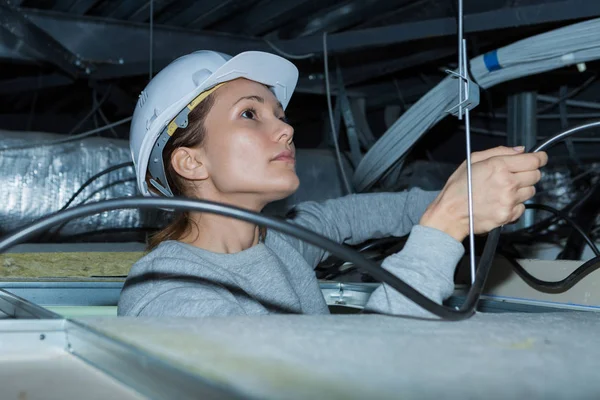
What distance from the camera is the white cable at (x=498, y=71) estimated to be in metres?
1.41

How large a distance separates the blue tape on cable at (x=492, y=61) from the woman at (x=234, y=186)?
454 millimetres

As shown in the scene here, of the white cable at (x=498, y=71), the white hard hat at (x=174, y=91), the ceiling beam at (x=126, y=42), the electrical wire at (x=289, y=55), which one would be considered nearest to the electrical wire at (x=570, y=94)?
the white cable at (x=498, y=71)

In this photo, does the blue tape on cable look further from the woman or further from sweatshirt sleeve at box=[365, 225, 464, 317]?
sweatshirt sleeve at box=[365, 225, 464, 317]

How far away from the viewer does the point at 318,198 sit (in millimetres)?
2328

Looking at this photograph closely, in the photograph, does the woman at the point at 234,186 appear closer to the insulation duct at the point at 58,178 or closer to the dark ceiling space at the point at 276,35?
the dark ceiling space at the point at 276,35

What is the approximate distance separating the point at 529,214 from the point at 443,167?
0.62 m

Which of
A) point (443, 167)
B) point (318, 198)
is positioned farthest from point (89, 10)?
point (443, 167)

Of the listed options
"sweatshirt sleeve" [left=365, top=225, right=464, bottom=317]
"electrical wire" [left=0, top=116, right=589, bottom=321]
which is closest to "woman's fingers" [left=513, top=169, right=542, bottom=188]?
"sweatshirt sleeve" [left=365, top=225, right=464, bottom=317]

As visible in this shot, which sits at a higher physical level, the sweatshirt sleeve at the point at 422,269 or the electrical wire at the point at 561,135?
the electrical wire at the point at 561,135

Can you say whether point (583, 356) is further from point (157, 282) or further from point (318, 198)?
point (318, 198)

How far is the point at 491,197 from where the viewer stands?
0.85 m

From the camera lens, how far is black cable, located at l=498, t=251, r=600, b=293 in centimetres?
125

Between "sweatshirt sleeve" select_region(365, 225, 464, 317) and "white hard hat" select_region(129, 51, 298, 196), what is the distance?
0.47m

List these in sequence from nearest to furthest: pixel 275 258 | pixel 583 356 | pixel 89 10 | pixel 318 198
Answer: pixel 583 356 < pixel 275 258 < pixel 89 10 < pixel 318 198
